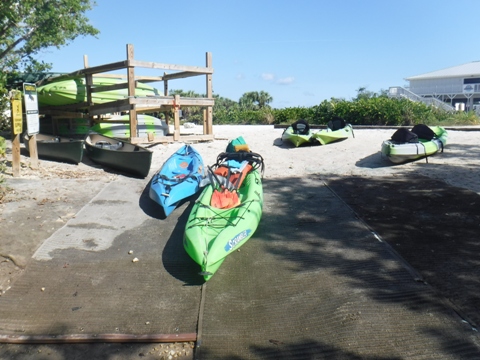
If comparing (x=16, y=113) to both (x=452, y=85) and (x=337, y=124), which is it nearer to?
(x=337, y=124)

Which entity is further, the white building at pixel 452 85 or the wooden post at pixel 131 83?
the white building at pixel 452 85

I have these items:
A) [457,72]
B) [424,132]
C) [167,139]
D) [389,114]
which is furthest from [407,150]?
[457,72]

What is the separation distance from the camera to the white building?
43.3 m

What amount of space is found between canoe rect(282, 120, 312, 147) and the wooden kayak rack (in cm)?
256

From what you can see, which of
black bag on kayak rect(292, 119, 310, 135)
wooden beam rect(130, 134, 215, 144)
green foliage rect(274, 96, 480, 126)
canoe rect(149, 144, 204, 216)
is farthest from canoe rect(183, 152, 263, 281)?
green foliage rect(274, 96, 480, 126)

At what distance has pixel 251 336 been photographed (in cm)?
423

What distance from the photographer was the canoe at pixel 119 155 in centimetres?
1018

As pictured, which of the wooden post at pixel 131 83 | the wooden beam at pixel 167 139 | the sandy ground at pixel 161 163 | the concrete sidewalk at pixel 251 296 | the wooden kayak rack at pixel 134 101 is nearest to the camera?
the concrete sidewalk at pixel 251 296

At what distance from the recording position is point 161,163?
12250mm

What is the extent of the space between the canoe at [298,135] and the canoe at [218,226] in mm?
6585

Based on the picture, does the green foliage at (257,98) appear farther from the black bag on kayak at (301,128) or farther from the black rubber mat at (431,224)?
the black rubber mat at (431,224)

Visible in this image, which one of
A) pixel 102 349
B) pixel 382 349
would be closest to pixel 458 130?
pixel 382 349

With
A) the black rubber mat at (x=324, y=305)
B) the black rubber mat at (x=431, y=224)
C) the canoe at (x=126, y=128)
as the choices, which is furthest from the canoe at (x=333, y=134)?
the black rubber mat at (x=324, y=305)

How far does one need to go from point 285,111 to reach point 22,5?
13.7 meters
